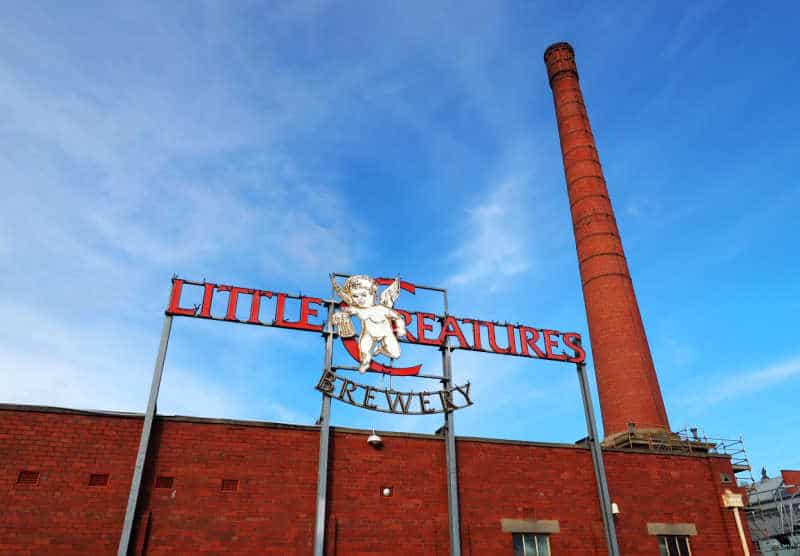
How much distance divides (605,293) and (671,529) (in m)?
11.9

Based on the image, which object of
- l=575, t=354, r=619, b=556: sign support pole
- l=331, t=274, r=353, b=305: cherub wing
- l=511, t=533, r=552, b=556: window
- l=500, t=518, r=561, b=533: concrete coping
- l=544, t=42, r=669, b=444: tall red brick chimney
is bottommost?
l=511, t=533, r=552, b=556: window

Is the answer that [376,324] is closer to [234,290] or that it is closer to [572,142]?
[234,290]

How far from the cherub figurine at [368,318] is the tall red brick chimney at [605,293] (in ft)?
41.4

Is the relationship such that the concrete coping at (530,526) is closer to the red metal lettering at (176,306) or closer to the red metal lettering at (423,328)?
the red metal lettering at (423,328)

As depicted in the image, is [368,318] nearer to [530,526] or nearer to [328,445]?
[328,445]

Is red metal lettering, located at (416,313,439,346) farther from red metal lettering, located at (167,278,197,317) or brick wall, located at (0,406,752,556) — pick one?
red metal lettering, located at (167,278,197,317)

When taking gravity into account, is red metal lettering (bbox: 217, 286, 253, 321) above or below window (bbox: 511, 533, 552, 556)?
above

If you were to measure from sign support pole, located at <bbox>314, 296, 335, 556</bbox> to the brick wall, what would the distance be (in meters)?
0.32

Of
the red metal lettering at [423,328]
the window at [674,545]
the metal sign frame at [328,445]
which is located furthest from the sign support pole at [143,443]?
the window at [674,545]

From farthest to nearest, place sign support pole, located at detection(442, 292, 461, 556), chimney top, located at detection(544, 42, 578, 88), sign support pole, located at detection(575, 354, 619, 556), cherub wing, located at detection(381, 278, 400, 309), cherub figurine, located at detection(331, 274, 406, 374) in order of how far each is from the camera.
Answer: chimney top, located at detection(544, 42, 578, 88)
cherub wing, located at detection(381, 278, 400, 309)
cherub figurine, located at detection(331, 274, 406, 374)
sign support pole, located at detection(575, 354, 619, 556)
sign support pole, located at detection(442, 292, 461, 556)

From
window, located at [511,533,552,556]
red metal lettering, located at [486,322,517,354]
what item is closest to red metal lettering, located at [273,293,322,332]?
red metal lettering, located at [486,322,517,354]

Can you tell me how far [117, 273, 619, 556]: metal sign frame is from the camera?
12.7m

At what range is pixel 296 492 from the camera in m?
13.9

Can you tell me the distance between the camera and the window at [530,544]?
49.4 feet
